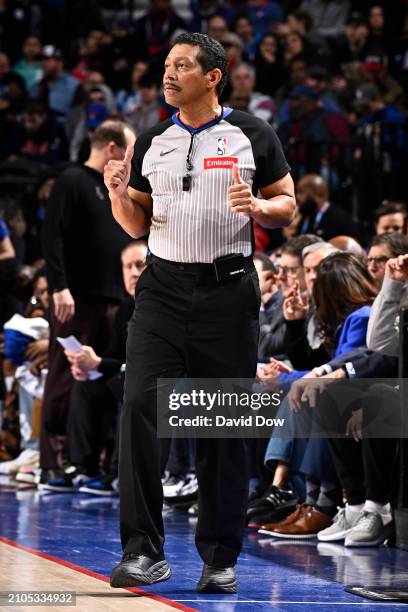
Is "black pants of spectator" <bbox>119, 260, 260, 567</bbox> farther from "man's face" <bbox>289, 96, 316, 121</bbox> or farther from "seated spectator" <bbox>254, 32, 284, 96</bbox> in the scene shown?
"seated spectator" <bbox>254, 32, 284, 96</bbox>

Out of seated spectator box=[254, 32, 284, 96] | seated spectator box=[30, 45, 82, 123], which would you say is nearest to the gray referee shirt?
seated spectator box=[254, 32, 284, 96]

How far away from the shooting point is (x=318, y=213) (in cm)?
880

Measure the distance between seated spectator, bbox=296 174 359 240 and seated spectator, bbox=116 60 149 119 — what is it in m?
4.50

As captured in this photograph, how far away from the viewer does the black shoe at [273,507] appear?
5.87 m

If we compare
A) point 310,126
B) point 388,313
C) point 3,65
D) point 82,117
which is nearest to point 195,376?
point 388,313

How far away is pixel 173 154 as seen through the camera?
4.30m

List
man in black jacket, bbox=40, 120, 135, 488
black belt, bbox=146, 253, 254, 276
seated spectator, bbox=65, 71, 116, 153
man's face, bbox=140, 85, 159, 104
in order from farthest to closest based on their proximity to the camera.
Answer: seated spectator, bbox=65, 71, 116, 153 → man's face, bbox=140, 85, 159, 104 → man in black jacket, bbox=40, 120, 135, 488 → black belt, bbox=146, 253, 254, 276

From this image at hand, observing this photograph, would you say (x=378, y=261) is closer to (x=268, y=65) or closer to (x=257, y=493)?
(x=257, y=493)

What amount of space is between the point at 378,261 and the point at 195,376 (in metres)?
2.04

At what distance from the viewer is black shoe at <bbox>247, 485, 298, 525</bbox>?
5871 mm

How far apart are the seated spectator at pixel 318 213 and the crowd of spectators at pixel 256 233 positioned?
0.5 inches

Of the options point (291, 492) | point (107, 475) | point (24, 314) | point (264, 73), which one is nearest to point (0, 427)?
point (24, 314)

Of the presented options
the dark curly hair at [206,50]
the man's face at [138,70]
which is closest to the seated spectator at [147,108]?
the man's face at [138,70]

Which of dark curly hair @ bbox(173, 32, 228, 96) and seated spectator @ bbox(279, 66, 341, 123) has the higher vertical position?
seated spectator @ bbox(279, 66, 341, 123)
